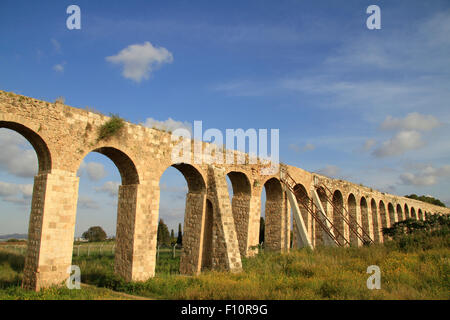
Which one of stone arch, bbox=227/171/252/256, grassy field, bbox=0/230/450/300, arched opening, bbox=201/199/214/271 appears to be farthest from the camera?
stone arch, bbox=227/171/252/256

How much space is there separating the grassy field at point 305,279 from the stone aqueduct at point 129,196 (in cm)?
79

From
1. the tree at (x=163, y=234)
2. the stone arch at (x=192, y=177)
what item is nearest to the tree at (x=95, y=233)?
the tree at (x=163, y=234)

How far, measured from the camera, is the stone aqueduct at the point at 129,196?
8.80 m

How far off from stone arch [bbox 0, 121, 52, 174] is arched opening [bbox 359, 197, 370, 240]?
24.8m

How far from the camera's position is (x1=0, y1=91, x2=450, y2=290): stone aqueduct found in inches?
346

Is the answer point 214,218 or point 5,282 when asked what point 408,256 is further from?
point 5,282

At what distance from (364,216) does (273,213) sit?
13985 mm

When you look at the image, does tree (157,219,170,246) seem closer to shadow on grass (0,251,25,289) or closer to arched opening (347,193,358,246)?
arched opening (347,193,358,246)

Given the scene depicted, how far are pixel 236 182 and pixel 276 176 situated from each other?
248cm

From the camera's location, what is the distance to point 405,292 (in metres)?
7.35

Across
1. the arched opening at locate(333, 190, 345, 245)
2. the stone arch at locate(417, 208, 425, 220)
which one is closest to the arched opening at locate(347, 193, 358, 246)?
the arched opening at locate(333, 190, 345, 245)

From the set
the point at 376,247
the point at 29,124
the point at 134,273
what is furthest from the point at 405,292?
the point at 29,124

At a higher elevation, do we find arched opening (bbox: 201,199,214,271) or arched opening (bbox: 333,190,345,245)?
arched opening (bbox: 333,190,345,245)

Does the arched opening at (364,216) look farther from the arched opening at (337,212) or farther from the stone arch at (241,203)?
the stone arch at (241,203)
